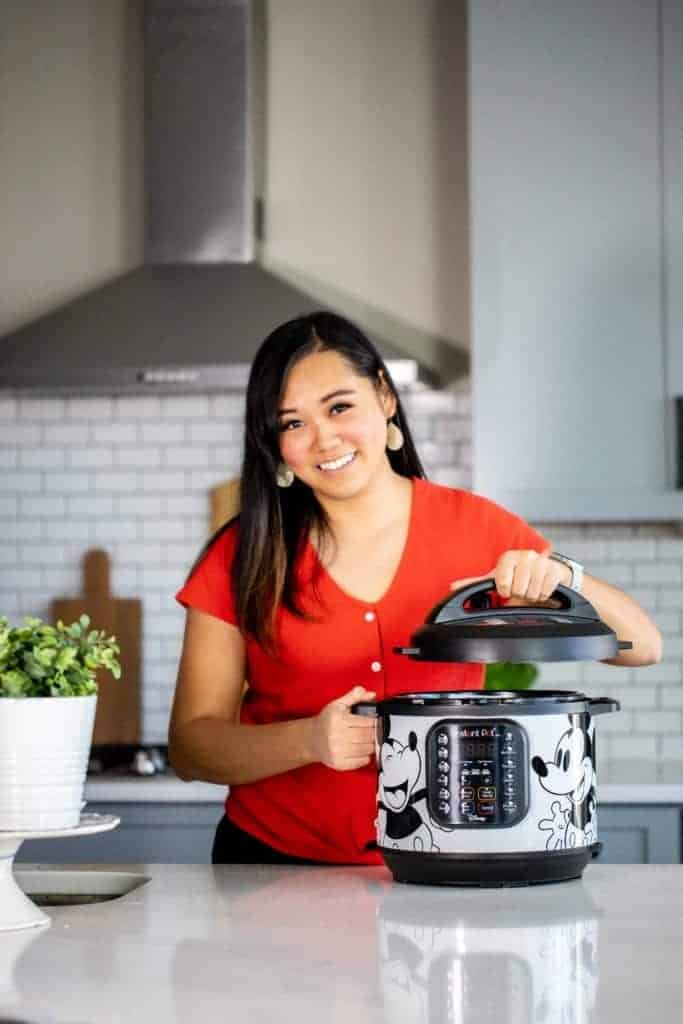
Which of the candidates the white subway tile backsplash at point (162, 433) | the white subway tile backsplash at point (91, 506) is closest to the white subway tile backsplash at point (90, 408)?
the white subway tile backsplash at point (162, 433)

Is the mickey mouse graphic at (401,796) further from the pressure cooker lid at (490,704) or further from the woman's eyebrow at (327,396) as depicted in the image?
the woman's eyebrow at (327,396)

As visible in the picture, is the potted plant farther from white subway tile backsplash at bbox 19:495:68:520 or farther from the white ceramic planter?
white subway tile backsplash at bbox 19:495:68:520

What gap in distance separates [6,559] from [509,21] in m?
1.95

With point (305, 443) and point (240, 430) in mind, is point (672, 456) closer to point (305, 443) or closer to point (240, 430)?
point (240, 430)

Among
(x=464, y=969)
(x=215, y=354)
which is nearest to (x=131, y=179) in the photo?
(x=215, y=354)

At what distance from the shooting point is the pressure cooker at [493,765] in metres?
1.71

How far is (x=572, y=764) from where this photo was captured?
175cm

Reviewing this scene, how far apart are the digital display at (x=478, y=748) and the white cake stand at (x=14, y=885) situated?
386mm

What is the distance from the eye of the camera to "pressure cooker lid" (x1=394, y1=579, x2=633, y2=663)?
167 centimetres

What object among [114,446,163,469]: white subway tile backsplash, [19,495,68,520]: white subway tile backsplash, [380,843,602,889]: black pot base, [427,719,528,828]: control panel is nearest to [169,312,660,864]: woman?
[380,843,602,889]: black pot base

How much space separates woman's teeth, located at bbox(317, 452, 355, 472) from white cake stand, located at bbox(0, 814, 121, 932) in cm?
74

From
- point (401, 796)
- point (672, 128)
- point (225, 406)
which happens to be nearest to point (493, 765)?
point (401, 796)

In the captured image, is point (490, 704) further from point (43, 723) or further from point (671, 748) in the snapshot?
point (671, 748)

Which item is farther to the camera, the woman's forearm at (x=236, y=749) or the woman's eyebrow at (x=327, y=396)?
the woman's eyebrow at (x=327, y=396)
